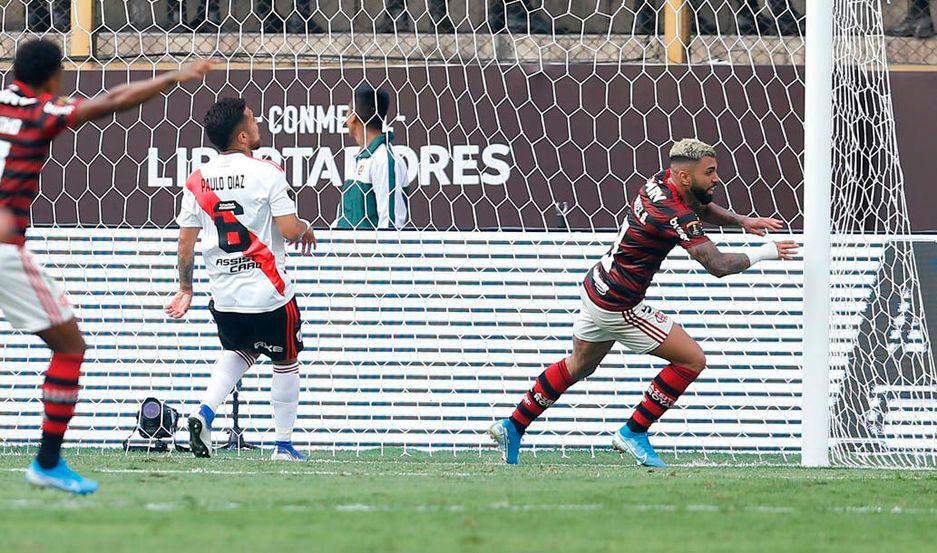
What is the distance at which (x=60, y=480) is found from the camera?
548 centimetres

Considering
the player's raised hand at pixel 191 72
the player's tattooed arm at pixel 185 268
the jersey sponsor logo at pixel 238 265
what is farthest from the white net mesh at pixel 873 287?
the player's raised hand at pixel 191 72

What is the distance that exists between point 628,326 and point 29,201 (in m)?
3.31

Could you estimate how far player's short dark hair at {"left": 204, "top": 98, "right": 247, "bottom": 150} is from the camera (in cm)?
779

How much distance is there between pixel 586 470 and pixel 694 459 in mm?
1332

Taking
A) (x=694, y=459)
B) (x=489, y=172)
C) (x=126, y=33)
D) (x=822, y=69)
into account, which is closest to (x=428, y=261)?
(x=489, y=172)

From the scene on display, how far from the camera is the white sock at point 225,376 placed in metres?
7.72

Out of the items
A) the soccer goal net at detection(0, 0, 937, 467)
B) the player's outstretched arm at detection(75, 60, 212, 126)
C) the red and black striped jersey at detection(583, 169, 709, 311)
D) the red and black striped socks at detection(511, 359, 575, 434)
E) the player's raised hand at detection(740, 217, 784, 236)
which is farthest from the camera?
the soccer goal net at detection(0, 0, 937, 467)

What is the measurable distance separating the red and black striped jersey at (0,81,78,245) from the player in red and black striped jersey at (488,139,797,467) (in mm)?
3201

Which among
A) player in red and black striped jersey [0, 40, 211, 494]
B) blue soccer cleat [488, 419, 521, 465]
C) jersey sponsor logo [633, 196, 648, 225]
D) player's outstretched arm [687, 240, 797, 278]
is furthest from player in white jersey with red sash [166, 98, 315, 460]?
player in red and black striped jersey [0, 40, 211, 494]

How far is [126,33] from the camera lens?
1145 cm

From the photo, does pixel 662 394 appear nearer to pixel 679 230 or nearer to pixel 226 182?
pixel 679 230

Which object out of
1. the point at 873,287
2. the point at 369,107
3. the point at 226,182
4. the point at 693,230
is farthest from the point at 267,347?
the point at 873,287

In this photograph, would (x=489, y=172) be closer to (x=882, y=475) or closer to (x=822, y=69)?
(x=822, y=69)

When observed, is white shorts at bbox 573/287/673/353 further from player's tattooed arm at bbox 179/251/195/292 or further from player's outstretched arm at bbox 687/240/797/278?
player's tattooed arm at bbox 179/251/195/292
